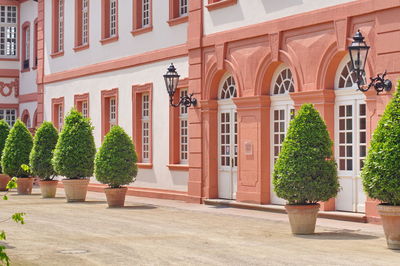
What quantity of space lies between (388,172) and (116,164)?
9.16 metres

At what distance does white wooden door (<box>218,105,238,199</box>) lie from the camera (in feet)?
65.0

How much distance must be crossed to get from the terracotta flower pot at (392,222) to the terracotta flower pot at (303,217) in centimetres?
183

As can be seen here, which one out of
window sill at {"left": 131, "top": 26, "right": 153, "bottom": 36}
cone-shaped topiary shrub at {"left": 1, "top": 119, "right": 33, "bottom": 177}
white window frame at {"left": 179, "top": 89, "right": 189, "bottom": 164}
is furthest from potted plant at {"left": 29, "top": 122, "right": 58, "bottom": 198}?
white window frame at {"left": 179, "top": 89, "right": 189, "bottom": 164}

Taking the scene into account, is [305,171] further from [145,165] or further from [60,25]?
[60,25]

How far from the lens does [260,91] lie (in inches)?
723

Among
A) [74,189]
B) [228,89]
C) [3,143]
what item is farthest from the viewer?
[3,143]

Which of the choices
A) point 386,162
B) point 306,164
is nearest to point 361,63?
point 306,164

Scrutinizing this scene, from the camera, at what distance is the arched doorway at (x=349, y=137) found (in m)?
15.8

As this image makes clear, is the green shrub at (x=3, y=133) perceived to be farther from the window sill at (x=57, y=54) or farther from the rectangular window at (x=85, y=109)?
the window sill at (x=57, y=54)

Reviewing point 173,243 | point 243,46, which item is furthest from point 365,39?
point 173,243

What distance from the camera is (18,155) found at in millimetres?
24938

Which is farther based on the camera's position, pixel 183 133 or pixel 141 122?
pixel 141 122

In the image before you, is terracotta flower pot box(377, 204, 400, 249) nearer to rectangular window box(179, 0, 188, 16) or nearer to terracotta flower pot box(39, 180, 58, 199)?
rectangular window box(179, 0, 188, 16)

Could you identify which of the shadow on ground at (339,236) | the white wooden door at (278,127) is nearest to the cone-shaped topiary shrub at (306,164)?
the shadow on ground at (339,236)
